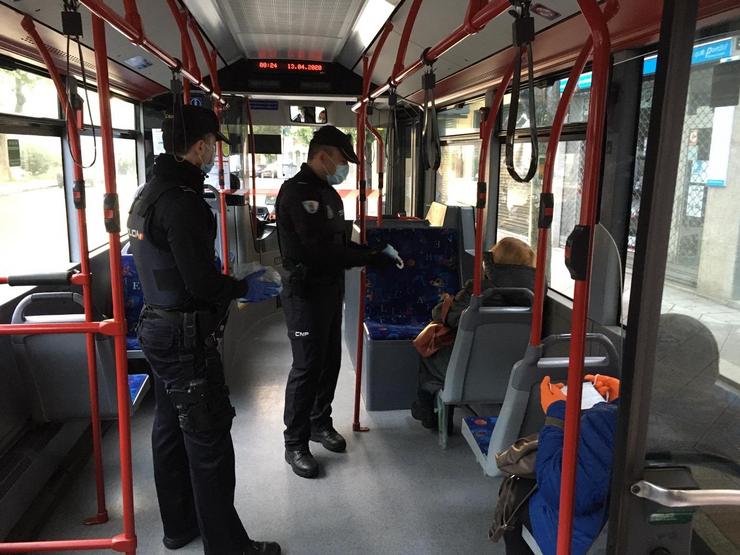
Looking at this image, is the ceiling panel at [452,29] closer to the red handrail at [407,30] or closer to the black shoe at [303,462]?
the red handrail at [407,30]

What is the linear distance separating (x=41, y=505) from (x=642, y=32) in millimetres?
→ 3261

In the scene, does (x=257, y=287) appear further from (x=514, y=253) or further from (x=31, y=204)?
(x=31, y=204)

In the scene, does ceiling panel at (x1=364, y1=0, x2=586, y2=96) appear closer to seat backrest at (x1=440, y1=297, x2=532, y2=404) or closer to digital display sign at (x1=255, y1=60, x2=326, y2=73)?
seat backrest at (x1=440, y1=297, x2=532, y2=404)

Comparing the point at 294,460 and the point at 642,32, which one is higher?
the point at 642,32

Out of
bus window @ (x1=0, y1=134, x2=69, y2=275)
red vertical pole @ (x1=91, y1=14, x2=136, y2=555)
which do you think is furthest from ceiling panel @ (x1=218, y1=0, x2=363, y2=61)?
red vertical pole @ (x1=91, y1=14, x2=136, y2=555)

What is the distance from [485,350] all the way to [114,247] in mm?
1956

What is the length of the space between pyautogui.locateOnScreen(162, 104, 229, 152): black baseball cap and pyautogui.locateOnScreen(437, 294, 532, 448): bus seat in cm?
→ 152

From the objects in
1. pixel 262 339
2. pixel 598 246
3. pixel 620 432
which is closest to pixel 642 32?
pixel 598 246

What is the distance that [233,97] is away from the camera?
6.15m

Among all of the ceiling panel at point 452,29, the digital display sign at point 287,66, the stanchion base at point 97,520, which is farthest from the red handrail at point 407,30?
the digital display sign at point 287,66

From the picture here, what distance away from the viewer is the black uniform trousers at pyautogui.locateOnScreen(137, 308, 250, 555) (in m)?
2.17

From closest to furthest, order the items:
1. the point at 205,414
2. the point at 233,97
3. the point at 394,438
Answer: the point at 205,414, the point at 394,438, the point at 233,97

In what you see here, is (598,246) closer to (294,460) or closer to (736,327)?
(736,327)

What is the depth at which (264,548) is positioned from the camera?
2.45 m
